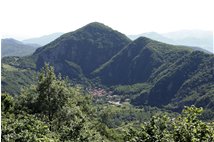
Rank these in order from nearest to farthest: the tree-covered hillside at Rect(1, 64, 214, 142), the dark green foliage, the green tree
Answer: the dark green foliage, the tree-covered hillside at Rect(1, 64, 214, 142), the green tree

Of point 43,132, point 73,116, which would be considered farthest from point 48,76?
point 43,132

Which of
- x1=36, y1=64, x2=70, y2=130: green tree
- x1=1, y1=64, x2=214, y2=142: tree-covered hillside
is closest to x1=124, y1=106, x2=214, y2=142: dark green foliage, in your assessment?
x1=1, y1=64, x2=214, y2=142: tree-covered hillside

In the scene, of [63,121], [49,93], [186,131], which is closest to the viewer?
[186,131]

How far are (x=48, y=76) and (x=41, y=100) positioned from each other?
13.7 feet

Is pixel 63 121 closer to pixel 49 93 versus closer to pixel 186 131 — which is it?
pixel 49 93

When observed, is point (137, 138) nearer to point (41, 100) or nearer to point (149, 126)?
point (149, 126)

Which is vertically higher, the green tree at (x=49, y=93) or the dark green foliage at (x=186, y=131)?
the dark green foliage at (x=186, y=131)

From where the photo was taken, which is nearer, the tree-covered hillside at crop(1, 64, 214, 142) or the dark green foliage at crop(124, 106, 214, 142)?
the dark green foliage at crop(124, 106, 214, 142)

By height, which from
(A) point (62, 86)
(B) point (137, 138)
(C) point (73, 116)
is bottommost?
(C) point (73, 116)

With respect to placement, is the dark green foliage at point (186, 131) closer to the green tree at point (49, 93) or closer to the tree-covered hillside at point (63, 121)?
the tree-covered hillside at point (63, 121)

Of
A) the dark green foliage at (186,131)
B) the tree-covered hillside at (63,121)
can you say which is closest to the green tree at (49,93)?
the tree-covered hillside at (63,121)

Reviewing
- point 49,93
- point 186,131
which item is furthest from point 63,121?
point 186,131

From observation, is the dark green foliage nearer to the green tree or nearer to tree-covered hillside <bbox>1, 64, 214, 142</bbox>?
tree-covered hillside <bbox>1, 64, 214, 142</bbox>

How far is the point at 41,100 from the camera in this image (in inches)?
2330
